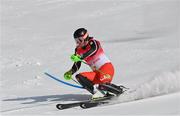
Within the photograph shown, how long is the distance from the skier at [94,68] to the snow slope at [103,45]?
0.35 metres

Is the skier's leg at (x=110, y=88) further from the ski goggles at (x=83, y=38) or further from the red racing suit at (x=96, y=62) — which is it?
the ski goggles at (x=83, y=38)

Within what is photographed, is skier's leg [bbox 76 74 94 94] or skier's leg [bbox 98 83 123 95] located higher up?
skier's leg [bbox 76 74 94 94]

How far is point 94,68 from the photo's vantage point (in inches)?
392

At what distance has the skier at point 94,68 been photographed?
960 cm

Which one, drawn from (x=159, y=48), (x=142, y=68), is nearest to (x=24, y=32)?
(x=159, y=48)

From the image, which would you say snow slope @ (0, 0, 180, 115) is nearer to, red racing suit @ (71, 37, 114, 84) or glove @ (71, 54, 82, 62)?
red racing suit @ (71, 37, 114, 84)

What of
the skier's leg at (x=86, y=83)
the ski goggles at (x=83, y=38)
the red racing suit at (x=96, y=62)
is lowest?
the skier's leg at (x=86, y=83)

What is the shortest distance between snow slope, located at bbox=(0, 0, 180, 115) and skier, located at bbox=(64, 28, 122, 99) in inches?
13.9

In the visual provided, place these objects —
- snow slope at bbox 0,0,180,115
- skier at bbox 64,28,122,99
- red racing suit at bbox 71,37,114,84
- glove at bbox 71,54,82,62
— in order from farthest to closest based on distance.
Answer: red racing suit at bbox 71,37,114,84
skier at bbox 64,28,122,99
glove at bbox 71,54,82,62
snow slope at bbox 0,0,180,115

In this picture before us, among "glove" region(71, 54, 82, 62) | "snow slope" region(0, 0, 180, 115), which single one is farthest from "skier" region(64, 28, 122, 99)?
"snow slope" region(0, 0, 180, 115)

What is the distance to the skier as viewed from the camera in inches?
378

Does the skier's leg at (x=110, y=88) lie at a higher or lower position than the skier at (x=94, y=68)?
lower

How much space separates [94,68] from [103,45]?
6973mm

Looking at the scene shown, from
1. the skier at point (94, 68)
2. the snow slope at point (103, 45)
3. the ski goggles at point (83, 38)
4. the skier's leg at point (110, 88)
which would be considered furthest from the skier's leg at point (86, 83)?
the ski goggles at point (83, 38)
